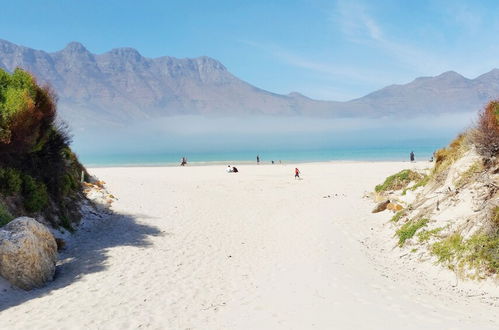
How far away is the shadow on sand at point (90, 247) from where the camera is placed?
11.0 m

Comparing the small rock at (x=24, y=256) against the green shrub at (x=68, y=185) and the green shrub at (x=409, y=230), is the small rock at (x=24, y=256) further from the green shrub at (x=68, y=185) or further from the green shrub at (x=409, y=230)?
the green shrub at (x=409, y=230)

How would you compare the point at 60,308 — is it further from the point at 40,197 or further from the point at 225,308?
the point at 40,197

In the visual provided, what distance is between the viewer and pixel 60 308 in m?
9.92

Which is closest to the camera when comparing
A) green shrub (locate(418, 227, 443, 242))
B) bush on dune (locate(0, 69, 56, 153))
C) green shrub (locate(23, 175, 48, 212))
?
green shrub (locate(418, 227, 443, 242))

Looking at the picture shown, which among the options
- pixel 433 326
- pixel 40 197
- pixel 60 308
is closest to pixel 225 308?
pixel 60 308

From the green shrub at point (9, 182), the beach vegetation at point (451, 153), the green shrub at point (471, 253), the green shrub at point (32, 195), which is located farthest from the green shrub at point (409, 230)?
the green shrub at point (9, 182)

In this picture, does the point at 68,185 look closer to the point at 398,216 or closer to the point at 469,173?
the point at 398,216

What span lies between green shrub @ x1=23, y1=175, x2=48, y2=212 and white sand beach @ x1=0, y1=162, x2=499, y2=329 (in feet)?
6.40

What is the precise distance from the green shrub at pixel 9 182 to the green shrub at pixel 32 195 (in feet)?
1.61

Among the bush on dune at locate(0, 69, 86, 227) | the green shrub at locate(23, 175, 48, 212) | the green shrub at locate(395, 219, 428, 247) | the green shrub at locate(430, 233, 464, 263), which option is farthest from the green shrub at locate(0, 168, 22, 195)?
the green shrub at locate(430, 233, 464, 263)

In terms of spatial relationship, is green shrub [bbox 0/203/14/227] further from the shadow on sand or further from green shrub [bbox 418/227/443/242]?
green shrub [bbox 418/227/443/242]

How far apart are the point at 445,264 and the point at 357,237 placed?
16.7 feet

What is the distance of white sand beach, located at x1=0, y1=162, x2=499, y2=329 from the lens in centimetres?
927

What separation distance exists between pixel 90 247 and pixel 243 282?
21.4 feet
